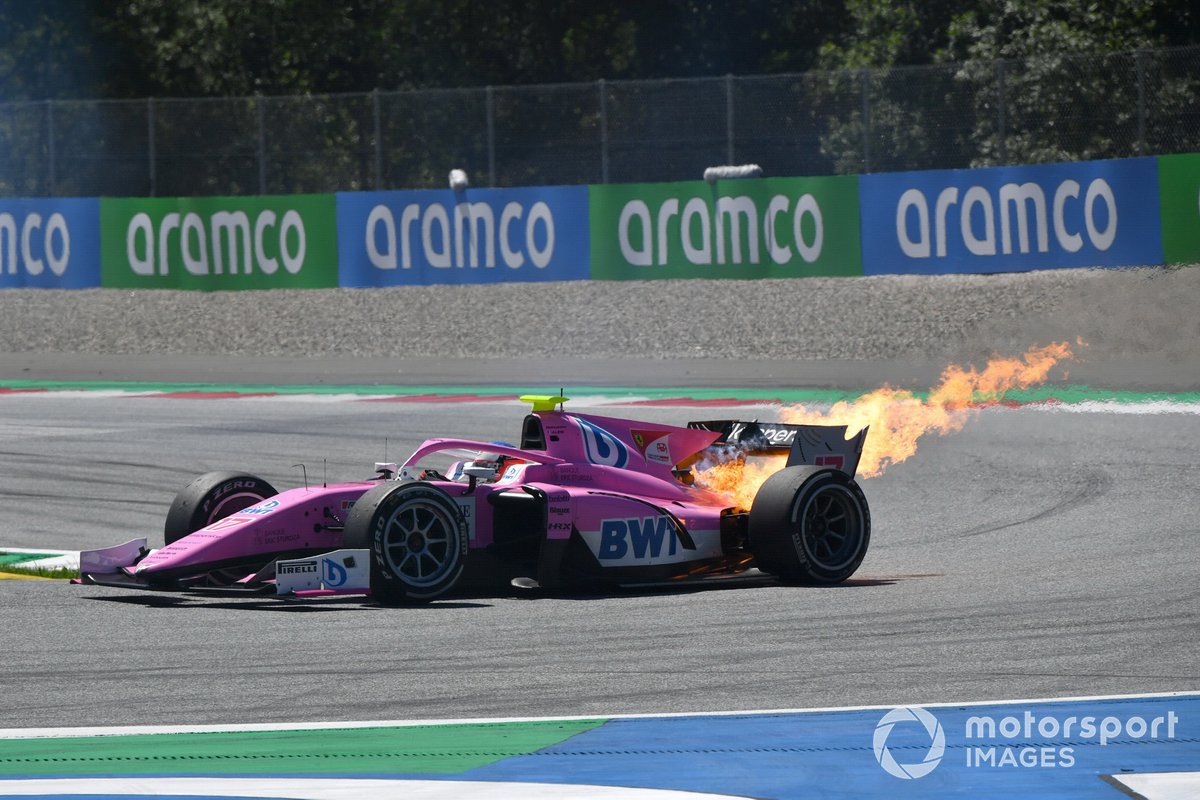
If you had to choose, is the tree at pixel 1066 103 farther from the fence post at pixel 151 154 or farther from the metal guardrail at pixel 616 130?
the fence post at pixel 151 154

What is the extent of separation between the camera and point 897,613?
8.37 meters

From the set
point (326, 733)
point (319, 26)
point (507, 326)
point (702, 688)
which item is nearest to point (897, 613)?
point (702, 688)

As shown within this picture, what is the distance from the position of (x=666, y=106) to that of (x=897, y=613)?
61.9 ft

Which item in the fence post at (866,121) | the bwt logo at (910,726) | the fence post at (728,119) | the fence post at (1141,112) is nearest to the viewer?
the bwt logo at (910,726)

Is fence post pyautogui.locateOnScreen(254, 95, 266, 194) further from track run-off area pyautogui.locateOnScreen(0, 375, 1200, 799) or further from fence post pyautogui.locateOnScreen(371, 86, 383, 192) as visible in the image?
track run-off area pyautogui.locateOnScreen(0, 375, 1200, 799)

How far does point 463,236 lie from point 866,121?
18.9ft

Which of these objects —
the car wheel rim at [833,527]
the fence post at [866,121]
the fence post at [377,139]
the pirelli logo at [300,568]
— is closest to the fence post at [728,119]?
the fence post at [866,121]

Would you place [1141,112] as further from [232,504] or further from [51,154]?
[232,504]

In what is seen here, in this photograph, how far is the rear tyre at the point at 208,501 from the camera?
31.0 ft

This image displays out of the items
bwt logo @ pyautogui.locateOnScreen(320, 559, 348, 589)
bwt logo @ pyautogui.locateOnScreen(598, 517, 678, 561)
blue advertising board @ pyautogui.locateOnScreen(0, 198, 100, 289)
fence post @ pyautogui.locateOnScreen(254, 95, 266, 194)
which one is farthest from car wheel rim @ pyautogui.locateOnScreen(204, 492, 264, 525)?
fence post @ pyautogui.locateOnScreen(254, 95, 266, 194)

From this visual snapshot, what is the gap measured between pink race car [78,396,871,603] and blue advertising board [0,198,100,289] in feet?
60.7

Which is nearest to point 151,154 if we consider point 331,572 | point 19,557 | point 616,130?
point 616,130

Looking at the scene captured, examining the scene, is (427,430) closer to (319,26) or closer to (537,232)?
(537,232)

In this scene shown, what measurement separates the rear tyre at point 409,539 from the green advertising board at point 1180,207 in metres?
14.3
